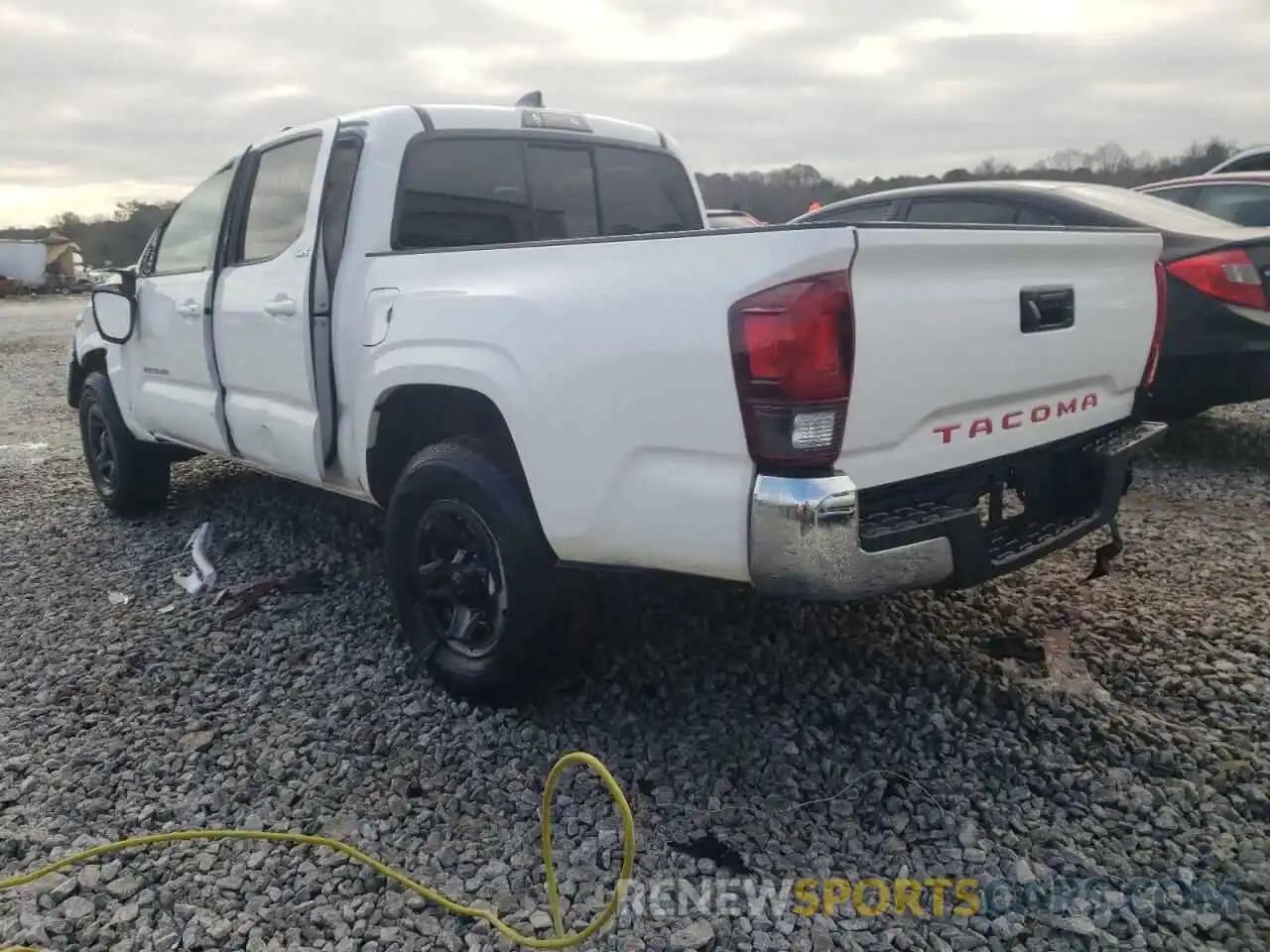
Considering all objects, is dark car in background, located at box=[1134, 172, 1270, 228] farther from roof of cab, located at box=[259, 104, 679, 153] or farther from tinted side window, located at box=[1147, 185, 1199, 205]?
roof of cab, located at box=[259, 104, 679, 153]

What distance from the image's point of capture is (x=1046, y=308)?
9.45ft

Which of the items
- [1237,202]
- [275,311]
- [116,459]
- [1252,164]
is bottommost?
[116,459]

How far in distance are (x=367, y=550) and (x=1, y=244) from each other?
4806 cm

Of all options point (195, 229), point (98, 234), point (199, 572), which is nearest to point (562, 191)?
point (195, 229)

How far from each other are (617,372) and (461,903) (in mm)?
1383

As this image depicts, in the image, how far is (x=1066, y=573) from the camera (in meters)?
4.31

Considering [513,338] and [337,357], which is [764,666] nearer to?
[513,338]

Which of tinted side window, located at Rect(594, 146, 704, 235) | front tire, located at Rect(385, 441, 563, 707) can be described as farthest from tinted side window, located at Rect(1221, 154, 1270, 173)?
front tire, located at Rect(385, 441, 563, 707)

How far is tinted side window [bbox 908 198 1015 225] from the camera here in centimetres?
582

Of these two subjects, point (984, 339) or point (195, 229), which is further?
point (195, 229)

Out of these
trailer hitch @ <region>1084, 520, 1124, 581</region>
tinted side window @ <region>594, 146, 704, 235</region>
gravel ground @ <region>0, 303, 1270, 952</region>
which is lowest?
gravel ground @ <region>0, 303, 1270, 952</region>

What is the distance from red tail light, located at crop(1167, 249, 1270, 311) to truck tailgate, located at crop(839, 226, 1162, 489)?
2369 mm

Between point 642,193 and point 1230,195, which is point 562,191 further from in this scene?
point 1230,195

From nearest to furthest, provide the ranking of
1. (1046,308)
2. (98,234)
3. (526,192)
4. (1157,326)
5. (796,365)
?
(796,365)
(1046,308)
(1157,326)
(526,192)
(98,234)
